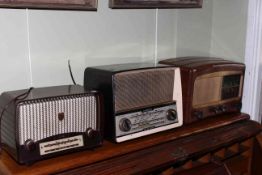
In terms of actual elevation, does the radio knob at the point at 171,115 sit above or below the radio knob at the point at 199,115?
above

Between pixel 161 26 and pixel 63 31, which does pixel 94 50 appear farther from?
pixel 161 26

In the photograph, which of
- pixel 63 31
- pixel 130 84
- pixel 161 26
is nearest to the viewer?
pixel 130 84

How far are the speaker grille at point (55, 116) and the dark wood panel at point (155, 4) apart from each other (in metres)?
0.49

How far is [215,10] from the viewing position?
1965 mm

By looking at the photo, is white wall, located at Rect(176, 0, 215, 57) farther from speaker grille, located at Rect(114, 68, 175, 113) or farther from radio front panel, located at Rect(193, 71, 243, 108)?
speaker grille, located at Rect(114, 68, 175, 113)

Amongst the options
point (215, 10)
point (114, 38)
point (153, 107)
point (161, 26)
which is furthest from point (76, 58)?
point (215, 10)

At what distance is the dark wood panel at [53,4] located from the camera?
118 cm

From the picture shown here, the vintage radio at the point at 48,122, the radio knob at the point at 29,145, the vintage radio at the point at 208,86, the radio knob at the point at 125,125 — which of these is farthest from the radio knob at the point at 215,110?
the radio knob at the point at 29,145

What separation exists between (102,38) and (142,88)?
13.9 inches

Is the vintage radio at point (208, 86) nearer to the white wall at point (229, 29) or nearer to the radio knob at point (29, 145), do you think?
the white wall at point (229, 29)

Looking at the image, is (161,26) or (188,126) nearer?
(188,126)

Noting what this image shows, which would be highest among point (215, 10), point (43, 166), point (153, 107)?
point (215, 10)

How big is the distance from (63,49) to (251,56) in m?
1.04

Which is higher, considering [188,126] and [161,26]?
[161,26]
